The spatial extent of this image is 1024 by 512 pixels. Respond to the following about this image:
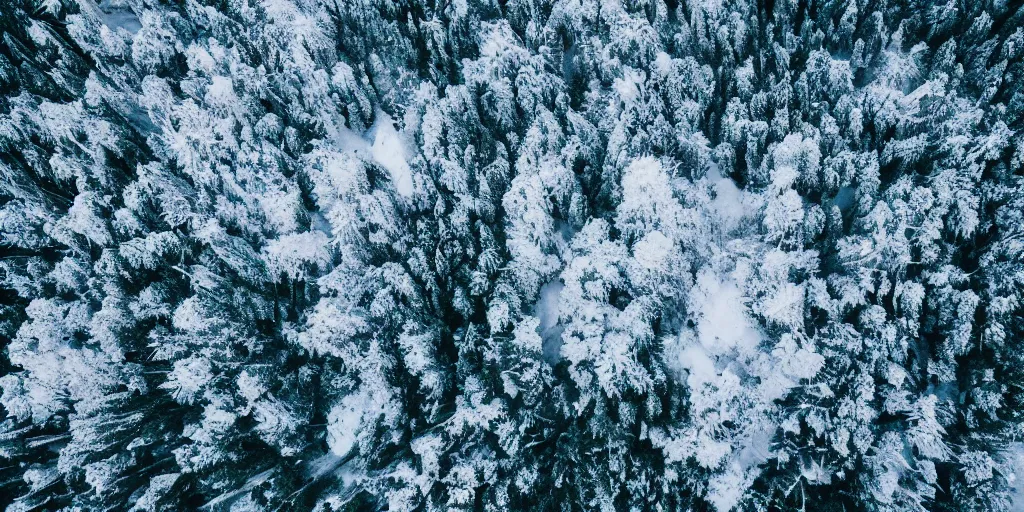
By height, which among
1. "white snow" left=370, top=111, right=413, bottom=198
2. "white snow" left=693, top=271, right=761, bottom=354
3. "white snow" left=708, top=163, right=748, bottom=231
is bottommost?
"white snow" left=693, top=271, right=761, bottom=354

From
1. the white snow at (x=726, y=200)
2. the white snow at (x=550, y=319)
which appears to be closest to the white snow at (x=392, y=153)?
the white snow at (x=550, y=319)

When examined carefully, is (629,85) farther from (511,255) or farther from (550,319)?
(550,319)

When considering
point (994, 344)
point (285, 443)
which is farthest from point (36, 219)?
point (994, 344)

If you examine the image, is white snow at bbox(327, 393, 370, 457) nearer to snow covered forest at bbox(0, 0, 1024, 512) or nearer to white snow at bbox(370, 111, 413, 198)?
snow covered forest at bbox(0, 0, 1024, 512)

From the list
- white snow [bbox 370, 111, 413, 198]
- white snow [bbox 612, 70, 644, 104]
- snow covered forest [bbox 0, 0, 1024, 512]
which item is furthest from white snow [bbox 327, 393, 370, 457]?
white snow [bbox 612, 70, 644, 104]

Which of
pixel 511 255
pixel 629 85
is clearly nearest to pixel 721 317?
pixel 511 255

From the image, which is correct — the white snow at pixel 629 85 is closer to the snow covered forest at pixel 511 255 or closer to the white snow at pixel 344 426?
the snow covered forest at pixel 511 255
